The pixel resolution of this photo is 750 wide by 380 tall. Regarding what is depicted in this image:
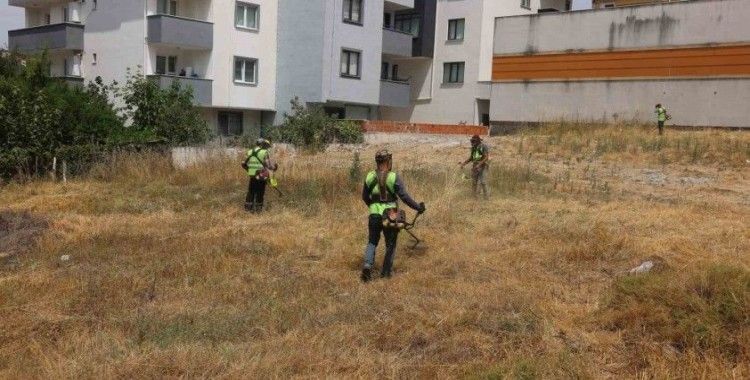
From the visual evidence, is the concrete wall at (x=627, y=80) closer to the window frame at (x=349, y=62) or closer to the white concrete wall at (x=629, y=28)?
the white concrete wall at (x=629, y=28)

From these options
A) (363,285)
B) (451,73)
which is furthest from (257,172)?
(451,73)

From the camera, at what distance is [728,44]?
25641 millimetres

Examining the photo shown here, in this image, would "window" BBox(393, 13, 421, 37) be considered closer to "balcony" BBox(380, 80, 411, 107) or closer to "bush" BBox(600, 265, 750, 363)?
"balcony" BBox(380, 80, 411, 107)

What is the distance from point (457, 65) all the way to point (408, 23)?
371cm

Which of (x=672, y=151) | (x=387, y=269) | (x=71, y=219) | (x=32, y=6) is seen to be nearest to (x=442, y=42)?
(x=672, y=151)

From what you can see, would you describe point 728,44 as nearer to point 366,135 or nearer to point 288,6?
point 366,135

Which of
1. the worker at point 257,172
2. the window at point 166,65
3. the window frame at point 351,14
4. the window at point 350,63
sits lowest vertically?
the worker at point 257,172

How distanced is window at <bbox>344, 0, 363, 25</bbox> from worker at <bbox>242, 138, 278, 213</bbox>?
66.8 feet

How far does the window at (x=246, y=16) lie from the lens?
30.2m

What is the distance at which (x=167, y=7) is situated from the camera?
29.1 metres

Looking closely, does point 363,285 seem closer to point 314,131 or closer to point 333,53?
point 314,131

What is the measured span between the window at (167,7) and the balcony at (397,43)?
9.93 meters

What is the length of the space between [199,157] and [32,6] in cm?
2356

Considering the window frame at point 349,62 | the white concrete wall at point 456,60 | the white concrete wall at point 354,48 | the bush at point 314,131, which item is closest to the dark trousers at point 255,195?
the bush at point 314,131
